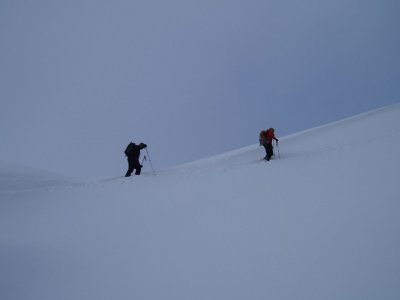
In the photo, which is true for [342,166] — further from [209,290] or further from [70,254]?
[70,254]

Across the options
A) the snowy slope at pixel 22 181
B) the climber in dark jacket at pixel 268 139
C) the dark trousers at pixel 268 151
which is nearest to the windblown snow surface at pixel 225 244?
the snowy slope at pixel 22 181

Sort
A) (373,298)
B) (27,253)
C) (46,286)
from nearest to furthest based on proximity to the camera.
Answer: (373,298), (46,286), (27,253)

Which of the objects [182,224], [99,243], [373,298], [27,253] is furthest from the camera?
[182,224]

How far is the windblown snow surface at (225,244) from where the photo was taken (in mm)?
3234

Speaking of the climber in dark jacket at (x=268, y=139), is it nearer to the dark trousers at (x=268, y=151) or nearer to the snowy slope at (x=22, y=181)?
the dark trousers at (x=268, y=151)

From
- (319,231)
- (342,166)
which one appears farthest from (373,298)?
(342,166)

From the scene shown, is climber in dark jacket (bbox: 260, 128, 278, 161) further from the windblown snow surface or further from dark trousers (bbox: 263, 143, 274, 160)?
the windblown snow surface

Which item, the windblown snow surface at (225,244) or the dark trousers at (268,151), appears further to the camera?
the dark trousers at (268,151)

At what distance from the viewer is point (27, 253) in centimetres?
446

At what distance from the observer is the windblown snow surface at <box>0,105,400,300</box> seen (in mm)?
3234

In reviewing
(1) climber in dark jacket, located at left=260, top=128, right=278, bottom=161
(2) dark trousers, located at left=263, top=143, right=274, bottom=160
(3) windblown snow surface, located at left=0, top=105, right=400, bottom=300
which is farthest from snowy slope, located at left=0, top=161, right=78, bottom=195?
(1) climber in dark jacket, located at left=260, top=128, right=278, bottom=161

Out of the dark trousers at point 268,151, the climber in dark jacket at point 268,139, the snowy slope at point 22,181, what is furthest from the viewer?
the climber in dark jacket at point 268,139

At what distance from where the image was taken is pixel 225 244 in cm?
427

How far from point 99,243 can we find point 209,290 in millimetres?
2334
